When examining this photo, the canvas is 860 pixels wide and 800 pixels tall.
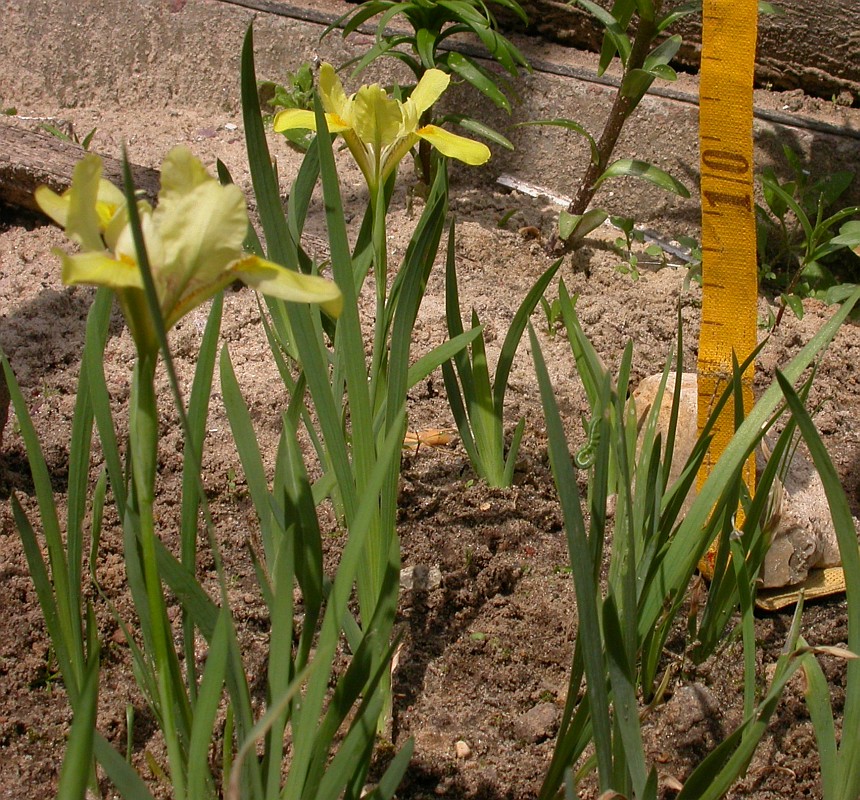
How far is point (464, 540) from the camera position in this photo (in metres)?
1.34

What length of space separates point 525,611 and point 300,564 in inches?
20.0

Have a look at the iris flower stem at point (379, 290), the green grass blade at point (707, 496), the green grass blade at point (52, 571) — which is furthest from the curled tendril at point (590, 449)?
the green grass blade at point (52, 571)

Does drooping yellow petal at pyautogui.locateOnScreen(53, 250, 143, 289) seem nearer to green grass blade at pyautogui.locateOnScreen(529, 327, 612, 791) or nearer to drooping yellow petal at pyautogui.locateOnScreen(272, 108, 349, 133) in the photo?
green grass blade at pyautogui.locateOnScreen(529, 327, 612, 791)

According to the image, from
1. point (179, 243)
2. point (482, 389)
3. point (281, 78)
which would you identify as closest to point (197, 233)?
point (179, 243)

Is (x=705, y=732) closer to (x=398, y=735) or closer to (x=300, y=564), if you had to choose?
(x=398, y=735)

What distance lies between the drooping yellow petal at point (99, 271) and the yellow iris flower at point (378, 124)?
0.54 meters

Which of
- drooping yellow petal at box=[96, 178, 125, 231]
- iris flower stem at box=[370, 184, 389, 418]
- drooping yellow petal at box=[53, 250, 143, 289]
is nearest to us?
drooping yellow petal at box=[53, 250, 143, 289]

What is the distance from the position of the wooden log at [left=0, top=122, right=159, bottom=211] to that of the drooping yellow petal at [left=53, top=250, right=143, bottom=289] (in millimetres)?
1459

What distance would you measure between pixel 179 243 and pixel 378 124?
0.52m

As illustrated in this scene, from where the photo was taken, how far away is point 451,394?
136 cm

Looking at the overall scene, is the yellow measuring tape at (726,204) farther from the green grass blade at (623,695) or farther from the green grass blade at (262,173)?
the green grass blade at (262,173)

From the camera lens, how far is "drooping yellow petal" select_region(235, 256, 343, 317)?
0.57 metres

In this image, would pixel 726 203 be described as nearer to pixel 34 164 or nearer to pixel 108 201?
pixel 108 201

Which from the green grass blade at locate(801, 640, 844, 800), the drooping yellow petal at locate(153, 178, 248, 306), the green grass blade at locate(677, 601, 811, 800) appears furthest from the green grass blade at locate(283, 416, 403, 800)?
the green grass blade at locate(801, 640, 844, 800)
